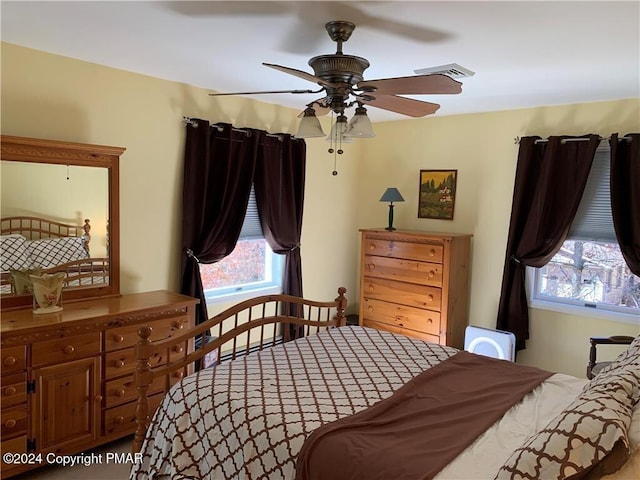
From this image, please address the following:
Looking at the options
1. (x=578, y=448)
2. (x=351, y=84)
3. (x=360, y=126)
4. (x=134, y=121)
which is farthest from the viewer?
(x=134, y=121)

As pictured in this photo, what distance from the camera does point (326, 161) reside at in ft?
16.3

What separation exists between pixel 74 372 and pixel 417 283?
289cm

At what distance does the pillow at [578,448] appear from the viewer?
1.35 m

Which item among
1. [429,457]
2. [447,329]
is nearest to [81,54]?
[429,457]

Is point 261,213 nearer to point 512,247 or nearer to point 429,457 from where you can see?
point 512,247

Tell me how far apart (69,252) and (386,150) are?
10.9 ft

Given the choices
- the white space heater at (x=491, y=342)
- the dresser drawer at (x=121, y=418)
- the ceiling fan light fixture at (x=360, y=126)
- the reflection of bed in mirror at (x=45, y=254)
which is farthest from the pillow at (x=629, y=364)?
the reflection of bed in mirror at (x=45, y=254)

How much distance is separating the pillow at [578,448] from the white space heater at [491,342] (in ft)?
8.46

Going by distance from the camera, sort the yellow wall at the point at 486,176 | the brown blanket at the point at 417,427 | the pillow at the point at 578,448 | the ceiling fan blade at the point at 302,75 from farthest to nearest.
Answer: the yellow wall at the point at 486,176 → the ceiling fan blade at the point at 302,75 → the brown blanket at the point at 417,427 → the pillow at the point at 578,448

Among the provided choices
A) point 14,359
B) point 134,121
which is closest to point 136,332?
point 14,359

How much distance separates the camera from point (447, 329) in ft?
14.0

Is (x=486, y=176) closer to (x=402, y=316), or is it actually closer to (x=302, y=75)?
(x=402, y=316)

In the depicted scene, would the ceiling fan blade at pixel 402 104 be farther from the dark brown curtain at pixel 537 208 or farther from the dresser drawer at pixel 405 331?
the dresser drawer at pixel 405 331

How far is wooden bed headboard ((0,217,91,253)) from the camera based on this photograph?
2816 millimetres
